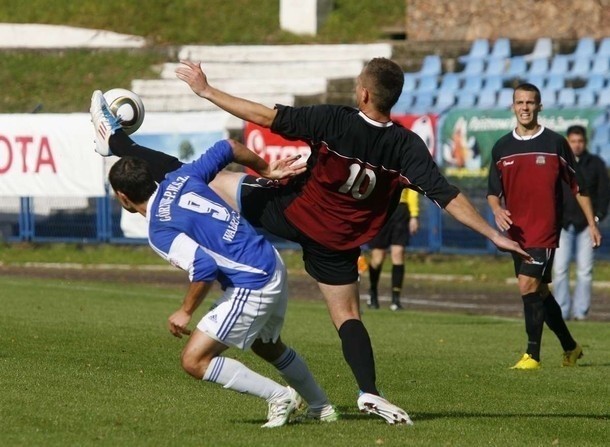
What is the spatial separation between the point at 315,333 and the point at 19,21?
27.4m

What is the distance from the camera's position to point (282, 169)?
8.61 meters

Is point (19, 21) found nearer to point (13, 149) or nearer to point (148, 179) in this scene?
point (13, 149)

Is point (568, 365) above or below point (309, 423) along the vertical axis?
below

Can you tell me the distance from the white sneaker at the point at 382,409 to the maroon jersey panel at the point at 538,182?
13.6 feet

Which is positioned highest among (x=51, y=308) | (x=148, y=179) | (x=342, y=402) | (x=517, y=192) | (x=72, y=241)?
(x=148, y=179)

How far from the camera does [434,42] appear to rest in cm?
3434

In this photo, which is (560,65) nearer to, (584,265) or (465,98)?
(465,98)

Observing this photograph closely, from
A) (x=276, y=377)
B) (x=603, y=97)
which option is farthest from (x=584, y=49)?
(x=276, y=377)

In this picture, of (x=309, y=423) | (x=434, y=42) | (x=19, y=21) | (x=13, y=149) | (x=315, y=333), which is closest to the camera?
(x=309, y=423)

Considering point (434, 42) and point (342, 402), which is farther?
point (434, 42)

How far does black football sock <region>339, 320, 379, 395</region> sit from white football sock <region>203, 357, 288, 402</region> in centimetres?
58

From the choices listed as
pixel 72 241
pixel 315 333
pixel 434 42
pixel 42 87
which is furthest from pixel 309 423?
pixel 42 87

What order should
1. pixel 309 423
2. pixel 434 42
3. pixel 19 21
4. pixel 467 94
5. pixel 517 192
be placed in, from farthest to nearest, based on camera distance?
pixel 19 21, pixel 434 42, pixel 467 94, pixel 517 192, pixel 309 423

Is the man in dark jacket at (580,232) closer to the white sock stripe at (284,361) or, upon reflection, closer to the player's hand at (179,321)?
the white sock stripe at (284,361)
